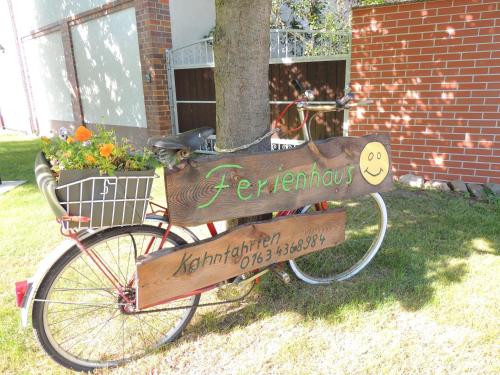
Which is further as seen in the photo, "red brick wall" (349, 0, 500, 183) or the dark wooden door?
the dark wooden door

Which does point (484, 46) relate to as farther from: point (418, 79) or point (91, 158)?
point (91, 158)

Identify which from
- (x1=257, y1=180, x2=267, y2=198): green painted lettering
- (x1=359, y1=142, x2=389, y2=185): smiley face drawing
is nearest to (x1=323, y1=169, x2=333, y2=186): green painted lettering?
(x1=359, y1=142, x2=389, y2=185): smiley face drawing

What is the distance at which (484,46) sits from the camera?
3914mm

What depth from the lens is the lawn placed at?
1.97 m

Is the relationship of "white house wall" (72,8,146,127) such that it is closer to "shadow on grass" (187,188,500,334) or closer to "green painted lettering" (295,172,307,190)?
"shadow on grass" (187,188,500,334)

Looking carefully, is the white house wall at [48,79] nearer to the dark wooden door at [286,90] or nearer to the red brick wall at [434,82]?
the dark wooden door at [286,90]

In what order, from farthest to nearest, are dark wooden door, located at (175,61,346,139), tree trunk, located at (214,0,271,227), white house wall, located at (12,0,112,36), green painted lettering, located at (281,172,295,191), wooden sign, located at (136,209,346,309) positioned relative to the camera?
white house wall, located at (12,0,112,36)
dark wooden door, located at (175,61,346,139)
tree trunk, located at (214,0,271,227)
green painted lettering, located at (281,172,295,191)
wooden sign, located at (136,209,346,309)

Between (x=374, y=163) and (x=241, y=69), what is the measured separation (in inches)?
38.1

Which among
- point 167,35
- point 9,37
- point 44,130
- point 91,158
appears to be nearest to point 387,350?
point 91,158

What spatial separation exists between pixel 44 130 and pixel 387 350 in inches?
455

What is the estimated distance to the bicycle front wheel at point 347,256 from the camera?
264 centimetres

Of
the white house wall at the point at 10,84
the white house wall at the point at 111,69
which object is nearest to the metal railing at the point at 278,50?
the white house wall at the point at 111,69

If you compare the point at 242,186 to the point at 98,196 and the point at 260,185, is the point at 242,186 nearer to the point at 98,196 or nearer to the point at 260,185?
the point at 260,185

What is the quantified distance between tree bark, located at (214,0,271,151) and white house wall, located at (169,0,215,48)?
533cm
